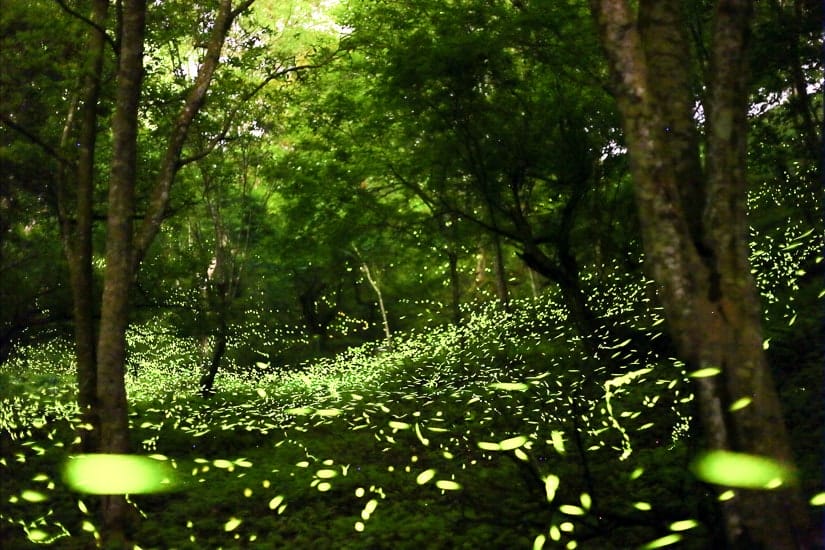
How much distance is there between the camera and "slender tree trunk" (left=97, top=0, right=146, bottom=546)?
646 cm

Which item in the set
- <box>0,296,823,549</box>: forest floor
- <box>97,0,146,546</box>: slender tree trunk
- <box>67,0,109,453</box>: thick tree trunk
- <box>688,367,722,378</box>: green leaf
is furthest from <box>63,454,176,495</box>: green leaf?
<box>688,367,722,378</box>: green leaf

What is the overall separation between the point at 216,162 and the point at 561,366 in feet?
27.0

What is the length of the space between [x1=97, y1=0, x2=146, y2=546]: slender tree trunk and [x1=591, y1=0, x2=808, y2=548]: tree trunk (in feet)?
15.9

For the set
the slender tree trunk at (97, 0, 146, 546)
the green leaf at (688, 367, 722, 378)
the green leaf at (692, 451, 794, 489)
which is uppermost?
the slender tree trunk at (97, 0, 146, 546)

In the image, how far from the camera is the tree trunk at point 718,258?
13.1 ft

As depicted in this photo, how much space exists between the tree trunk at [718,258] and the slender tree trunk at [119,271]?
4.84 meters

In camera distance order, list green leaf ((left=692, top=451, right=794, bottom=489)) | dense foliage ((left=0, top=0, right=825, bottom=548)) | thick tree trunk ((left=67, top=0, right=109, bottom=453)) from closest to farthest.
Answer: green leaf ((left=692, top=451, right=794, bottom=489)) → dense foliage ((left=0, top=0, right=825, bottom=548)) → thick tree trunk ((left=67, top=0, right=109, bottom=453))

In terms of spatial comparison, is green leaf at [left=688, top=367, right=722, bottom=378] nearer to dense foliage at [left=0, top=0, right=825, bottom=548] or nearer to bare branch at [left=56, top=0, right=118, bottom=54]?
dense foliage at [left=0, top=0, right=825, bottom=548]

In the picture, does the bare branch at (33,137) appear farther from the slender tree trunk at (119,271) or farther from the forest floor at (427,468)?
the forest floor at (427,468)

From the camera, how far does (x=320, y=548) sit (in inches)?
245

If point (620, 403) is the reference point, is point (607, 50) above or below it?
above

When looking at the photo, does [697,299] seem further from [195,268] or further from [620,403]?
[195,268]

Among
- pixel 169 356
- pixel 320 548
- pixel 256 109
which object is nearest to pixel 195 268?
pixel 256 109

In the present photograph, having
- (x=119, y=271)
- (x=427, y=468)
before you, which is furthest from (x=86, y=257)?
(x=427, y=468)
